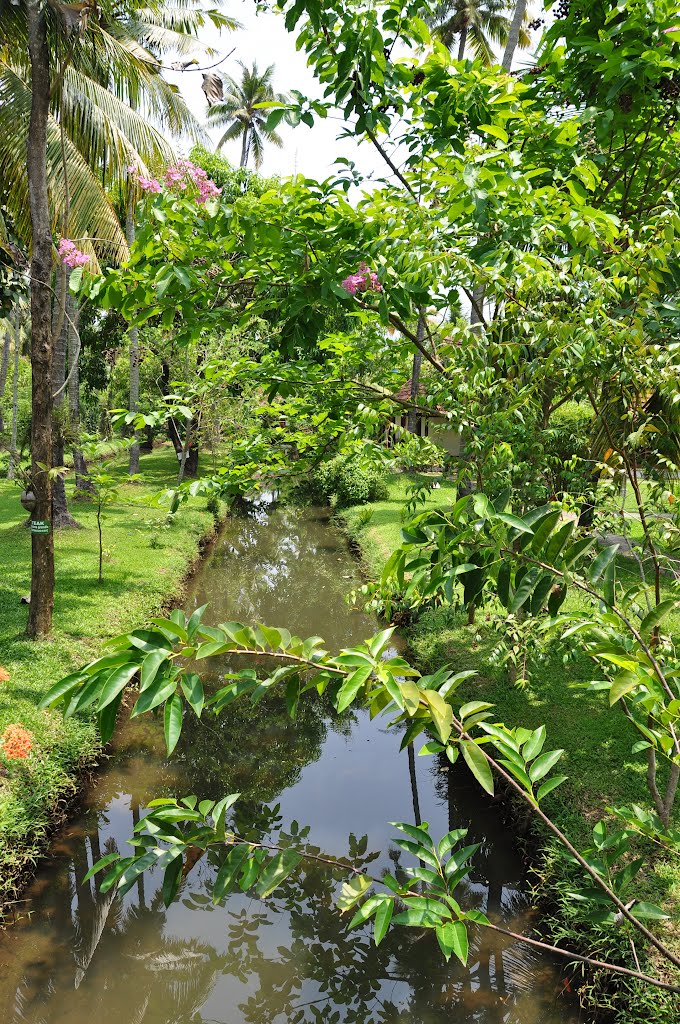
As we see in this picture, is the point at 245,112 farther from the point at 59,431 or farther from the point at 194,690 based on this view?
the point at 194,690

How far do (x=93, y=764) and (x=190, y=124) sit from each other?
40.7 ft

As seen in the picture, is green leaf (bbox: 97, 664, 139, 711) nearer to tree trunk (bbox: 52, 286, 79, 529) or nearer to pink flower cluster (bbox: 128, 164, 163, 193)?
pink flower cluster (bbox: 128, 164, 163, 193)

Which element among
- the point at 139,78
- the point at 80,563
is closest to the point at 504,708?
the point at 80,563

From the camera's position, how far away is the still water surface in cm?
383

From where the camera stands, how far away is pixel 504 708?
6406 mm

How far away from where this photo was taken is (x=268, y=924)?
441cm

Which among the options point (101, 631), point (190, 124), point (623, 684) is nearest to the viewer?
point (623, 684)

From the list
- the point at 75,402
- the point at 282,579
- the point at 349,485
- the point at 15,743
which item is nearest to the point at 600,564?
the point at 15,743

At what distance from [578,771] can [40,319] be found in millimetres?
6244

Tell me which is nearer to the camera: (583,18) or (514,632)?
(583,18)

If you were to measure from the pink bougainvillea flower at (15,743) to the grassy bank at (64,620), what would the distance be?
0.63ft

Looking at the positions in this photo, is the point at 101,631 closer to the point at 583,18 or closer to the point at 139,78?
the point at 583,18

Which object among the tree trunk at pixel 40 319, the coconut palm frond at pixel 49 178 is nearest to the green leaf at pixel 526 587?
the tree trunk at pixel 40 319

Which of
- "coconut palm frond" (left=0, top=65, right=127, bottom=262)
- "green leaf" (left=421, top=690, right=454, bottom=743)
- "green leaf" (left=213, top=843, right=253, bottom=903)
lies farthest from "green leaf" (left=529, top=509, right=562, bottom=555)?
"coconut palm frond" (left=0, top=65, right=127, bottom=262)
